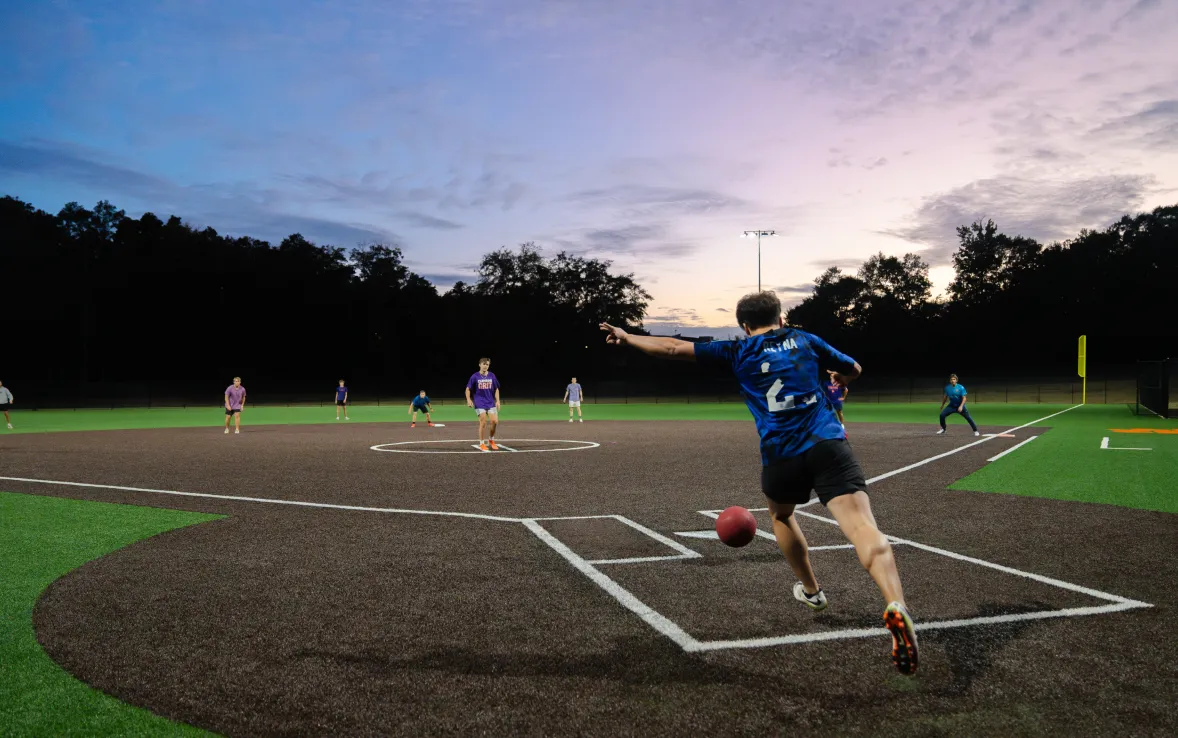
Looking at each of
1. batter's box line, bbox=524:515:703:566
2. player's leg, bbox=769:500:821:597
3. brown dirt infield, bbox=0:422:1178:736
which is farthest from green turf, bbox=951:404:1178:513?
player's leg, bbox=769:500:821:597

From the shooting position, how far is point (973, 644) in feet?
16.3

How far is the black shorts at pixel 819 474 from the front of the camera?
466 centimetres

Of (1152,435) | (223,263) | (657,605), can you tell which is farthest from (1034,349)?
(657,605)

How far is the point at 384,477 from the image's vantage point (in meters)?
13.9

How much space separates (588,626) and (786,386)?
2185mm

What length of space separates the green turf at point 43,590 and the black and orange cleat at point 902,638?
358cm

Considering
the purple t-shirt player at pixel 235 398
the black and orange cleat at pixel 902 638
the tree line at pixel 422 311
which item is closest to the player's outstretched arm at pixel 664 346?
the black and orange cleat at pixel 902 638

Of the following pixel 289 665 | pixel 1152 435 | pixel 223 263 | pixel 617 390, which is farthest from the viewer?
pixel 223 263

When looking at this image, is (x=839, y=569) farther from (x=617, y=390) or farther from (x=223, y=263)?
(x=223, y=263)

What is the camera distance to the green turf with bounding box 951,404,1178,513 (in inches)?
449

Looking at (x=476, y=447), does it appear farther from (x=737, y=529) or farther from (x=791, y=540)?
(x=791, y=540)

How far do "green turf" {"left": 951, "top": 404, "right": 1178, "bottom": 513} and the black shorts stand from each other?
8.08 meters

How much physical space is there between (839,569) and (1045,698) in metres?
2.88

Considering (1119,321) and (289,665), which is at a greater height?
(1119,321)
